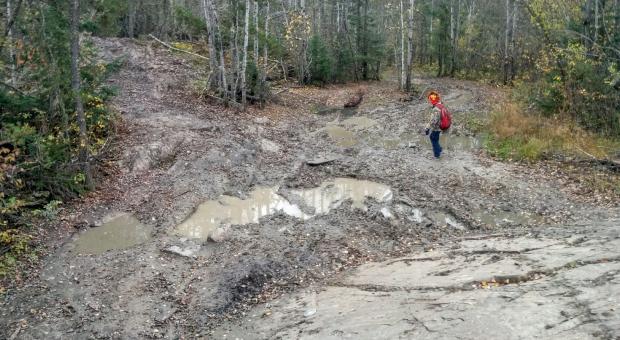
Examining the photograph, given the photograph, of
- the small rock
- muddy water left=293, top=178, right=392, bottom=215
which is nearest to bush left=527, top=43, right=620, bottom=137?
muddy water left=293, top=178, right=392, bottom=215

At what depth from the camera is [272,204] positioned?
1075cm

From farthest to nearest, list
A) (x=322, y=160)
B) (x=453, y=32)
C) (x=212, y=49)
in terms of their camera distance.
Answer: (x=453, y=32)
(x=212, y=49)
(x=322, y=160)

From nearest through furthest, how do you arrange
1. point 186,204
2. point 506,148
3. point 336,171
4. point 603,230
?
point 603,230
point 186,204
point 336,171
point 506,148

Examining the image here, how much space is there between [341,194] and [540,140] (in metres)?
6.28

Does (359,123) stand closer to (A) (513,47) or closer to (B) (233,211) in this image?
(B) (233,211)

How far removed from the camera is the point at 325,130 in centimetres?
1748

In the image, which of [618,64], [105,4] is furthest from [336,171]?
[618,64]

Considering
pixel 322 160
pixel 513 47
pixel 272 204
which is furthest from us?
pixel 513 47

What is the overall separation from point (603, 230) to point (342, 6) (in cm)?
2689

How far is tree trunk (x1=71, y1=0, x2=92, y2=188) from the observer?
9773mm

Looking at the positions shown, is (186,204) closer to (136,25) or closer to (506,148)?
(506,148)

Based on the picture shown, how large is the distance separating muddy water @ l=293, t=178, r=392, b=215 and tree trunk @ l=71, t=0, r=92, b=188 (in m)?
4.77

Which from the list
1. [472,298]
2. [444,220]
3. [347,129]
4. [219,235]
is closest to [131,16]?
[347,129]

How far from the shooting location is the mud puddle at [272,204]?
975 cm
